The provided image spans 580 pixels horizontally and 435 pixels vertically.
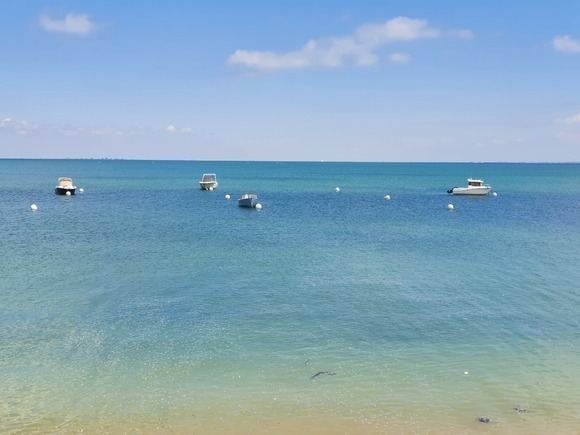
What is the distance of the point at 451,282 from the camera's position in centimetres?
3191

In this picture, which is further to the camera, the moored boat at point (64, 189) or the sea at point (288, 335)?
the moored boat at point (64, 189)

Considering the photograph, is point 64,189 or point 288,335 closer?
point 288,335

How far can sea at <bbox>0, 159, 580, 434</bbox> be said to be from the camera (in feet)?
52.9

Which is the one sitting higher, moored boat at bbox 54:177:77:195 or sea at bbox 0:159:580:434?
moored boat at bbox 54:177:77:195

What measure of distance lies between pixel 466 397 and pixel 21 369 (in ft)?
53.5

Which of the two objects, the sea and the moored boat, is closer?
the sea

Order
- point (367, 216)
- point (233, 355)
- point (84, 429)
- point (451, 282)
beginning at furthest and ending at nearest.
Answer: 1. point (367, 216)
2. point (451, 282)
3. point (233, 355)
4. point (84, 429)

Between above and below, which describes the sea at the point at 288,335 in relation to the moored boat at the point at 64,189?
below

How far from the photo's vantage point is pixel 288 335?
22609 millimetres

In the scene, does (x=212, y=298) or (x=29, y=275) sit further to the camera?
(x=29, y=275)

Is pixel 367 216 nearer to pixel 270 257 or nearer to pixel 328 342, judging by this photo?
pixel 270 257

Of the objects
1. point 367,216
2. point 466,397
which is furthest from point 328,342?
point 367,216

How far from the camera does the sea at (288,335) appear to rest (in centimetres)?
1612

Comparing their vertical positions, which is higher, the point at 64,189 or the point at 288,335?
the point at 64,189
